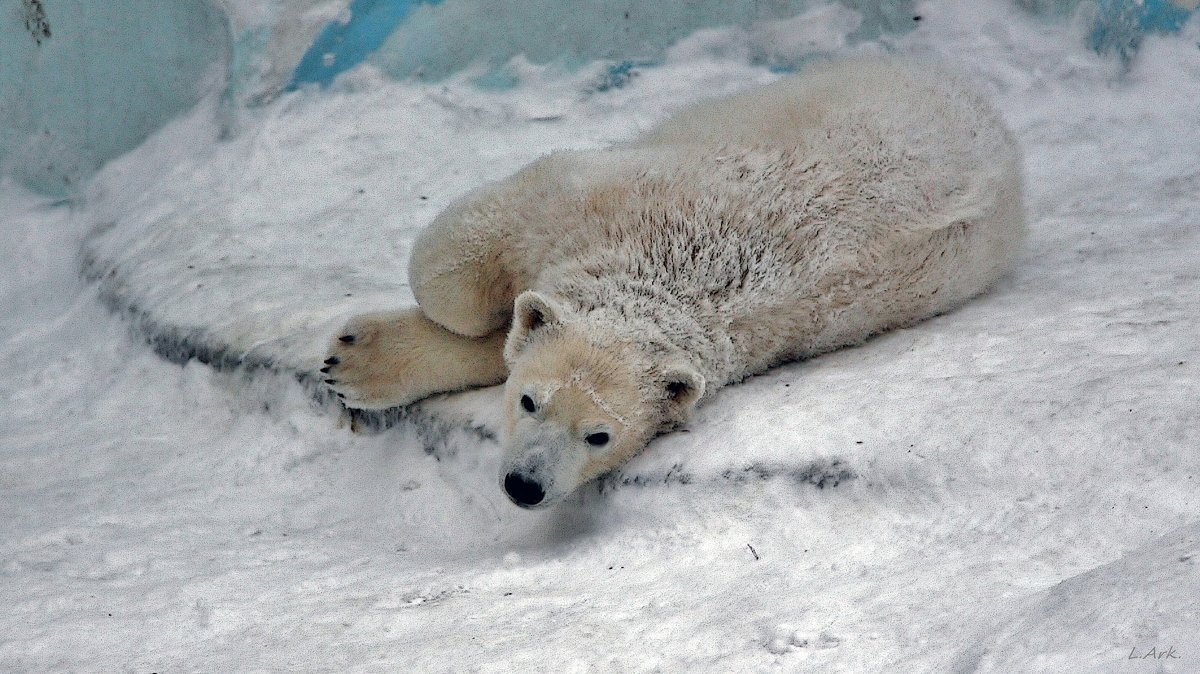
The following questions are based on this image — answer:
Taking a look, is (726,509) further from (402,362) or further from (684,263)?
(402,362)

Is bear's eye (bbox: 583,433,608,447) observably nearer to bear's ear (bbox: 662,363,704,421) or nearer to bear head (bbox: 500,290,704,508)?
bear head (bbox: 500,290,704,508)

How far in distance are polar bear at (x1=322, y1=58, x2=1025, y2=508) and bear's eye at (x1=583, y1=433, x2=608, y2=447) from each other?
0.01 meters

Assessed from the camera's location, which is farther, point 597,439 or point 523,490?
point 597,439

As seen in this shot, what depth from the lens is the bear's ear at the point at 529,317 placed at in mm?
3779

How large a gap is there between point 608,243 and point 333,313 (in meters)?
1.50

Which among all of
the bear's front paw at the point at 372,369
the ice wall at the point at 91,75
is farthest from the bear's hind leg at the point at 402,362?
the ice wall at the point at 91,75

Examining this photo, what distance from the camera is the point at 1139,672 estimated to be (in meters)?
1.96

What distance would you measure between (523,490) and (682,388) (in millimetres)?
641

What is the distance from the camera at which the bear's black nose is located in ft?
11.4

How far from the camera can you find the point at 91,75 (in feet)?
22.4

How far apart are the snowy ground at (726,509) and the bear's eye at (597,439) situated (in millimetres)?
144

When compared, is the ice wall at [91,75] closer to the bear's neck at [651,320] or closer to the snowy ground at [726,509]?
the snowy ground at [726,509]

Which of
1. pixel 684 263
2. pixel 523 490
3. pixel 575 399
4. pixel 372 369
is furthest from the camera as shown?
pixel 372 369

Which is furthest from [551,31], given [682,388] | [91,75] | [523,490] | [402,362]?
[523,490]
